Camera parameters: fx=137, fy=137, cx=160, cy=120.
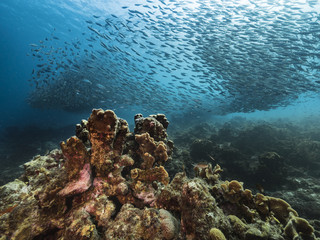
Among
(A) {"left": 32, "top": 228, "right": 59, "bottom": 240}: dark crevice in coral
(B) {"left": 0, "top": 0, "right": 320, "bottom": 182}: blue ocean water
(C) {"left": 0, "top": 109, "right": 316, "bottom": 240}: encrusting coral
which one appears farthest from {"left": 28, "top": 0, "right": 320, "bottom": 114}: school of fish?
(A) {"left": 32, "top": 228, "right": 59, "bottom": 240}: dark crevice in coral

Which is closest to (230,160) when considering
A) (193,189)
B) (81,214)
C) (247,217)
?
(247,217)

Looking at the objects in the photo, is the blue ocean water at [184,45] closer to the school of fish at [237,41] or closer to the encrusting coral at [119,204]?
the school of fish at [237,41]

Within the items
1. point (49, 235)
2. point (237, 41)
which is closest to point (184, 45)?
point (237, 41)

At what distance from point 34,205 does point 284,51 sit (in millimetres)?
20658

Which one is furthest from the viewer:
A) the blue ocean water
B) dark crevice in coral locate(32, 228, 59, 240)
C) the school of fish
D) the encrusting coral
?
the blue ocean water

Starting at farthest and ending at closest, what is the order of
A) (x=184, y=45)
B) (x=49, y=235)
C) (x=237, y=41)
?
(x=237, y=41) → (x=184, y=45) → (x=49, y=235)

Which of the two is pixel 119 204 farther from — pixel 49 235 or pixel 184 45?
pixel 184 45

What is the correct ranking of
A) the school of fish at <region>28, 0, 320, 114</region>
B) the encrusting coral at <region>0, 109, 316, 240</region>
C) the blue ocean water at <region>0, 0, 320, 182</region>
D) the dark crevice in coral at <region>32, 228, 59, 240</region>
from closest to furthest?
the encrusting coral at <region>0, 109, 316, 240</region>, the dark crevice in coral at <region>32, 228, 59, 240</region>, the school of fish at <region>28, 0, 320, 114</region>, the blue ocean water at <region>0, 0, 320, 182</region>

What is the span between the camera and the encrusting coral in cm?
198

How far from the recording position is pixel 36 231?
→ 7.34ft

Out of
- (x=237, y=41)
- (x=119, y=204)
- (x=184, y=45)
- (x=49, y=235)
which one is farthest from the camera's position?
(x=237, y=41)

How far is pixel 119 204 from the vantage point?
9.82 ft

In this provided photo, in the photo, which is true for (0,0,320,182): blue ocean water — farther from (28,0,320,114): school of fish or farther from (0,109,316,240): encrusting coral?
(0,109,316,240): encrusting coral

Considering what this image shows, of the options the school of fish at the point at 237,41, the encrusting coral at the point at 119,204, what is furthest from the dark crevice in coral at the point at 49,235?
the school of fish at the point at 237,41
